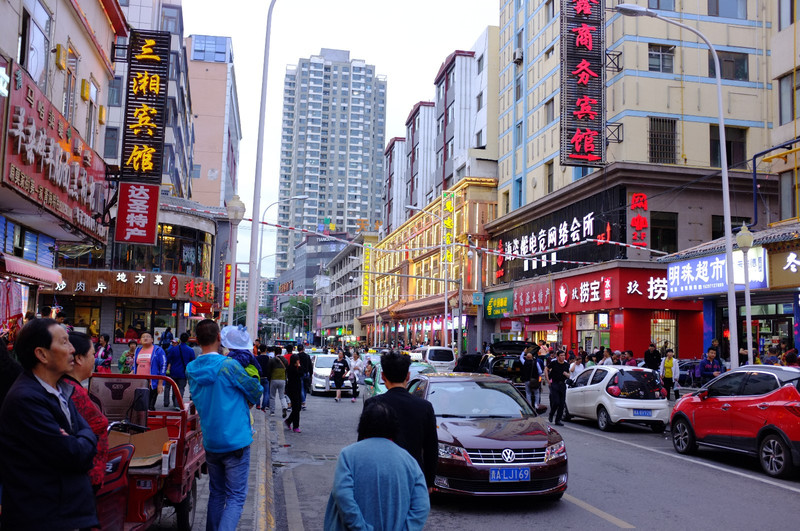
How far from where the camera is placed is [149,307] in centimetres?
4162

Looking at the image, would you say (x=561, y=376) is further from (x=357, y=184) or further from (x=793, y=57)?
(x=357, y=184)

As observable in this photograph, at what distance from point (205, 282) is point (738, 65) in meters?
31.7

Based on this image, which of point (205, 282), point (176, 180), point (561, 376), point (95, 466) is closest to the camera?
point (95, 466)

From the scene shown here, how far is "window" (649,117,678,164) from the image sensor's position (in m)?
31.5

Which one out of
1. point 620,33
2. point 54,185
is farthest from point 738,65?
point 54,185

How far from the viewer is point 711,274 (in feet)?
76.5

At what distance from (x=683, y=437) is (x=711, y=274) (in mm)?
11556

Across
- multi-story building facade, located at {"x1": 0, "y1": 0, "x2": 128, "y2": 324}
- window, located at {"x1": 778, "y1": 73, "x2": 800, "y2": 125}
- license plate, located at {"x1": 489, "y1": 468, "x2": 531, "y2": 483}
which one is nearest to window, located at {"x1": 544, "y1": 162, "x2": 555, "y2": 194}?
window, located at {"x1": 778, "y1": 73, "x2": 800, "y2": 125}

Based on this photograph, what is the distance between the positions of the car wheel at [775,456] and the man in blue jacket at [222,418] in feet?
27.6

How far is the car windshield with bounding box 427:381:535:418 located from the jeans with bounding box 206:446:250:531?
153 inches

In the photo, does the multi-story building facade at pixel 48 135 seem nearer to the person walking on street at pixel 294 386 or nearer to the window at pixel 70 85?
the window at pixel 70 85

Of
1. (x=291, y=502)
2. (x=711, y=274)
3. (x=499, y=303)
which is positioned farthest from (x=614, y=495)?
(x=499, y=303)

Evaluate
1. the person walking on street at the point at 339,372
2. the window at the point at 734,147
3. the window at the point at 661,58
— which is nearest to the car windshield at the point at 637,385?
the person walking on street at the point at 339,372

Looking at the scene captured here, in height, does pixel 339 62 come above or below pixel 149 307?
above
